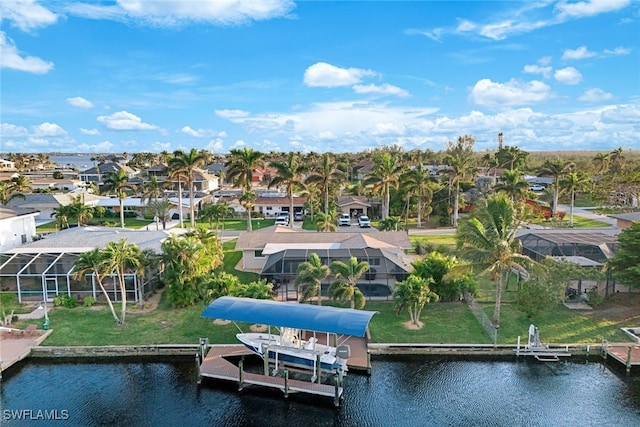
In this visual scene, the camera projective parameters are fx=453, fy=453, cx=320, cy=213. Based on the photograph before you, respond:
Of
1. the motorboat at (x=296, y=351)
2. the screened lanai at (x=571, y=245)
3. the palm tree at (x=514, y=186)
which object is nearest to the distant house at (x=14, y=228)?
the motorboat at (x=296, y=351)

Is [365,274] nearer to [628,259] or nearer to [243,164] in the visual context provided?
[628,259]

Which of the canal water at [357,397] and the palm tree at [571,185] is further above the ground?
the palm tree at [571,185]

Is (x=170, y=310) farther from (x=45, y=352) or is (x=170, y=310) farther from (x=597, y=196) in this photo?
(x=597, y=196)

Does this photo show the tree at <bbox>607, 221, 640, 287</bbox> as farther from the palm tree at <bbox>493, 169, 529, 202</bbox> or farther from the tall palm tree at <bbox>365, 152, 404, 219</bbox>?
the tall palm tree at <bbox>365, 152, 404, 219</bbox>

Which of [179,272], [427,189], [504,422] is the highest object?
[427,189]

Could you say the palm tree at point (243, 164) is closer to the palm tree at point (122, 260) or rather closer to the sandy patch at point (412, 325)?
the palm tree at point (122, 260)

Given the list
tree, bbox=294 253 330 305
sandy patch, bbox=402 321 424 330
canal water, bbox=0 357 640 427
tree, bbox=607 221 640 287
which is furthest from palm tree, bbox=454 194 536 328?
tree, bbox=294 253 330 305

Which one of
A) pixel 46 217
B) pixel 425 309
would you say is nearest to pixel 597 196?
pixel 425 309
